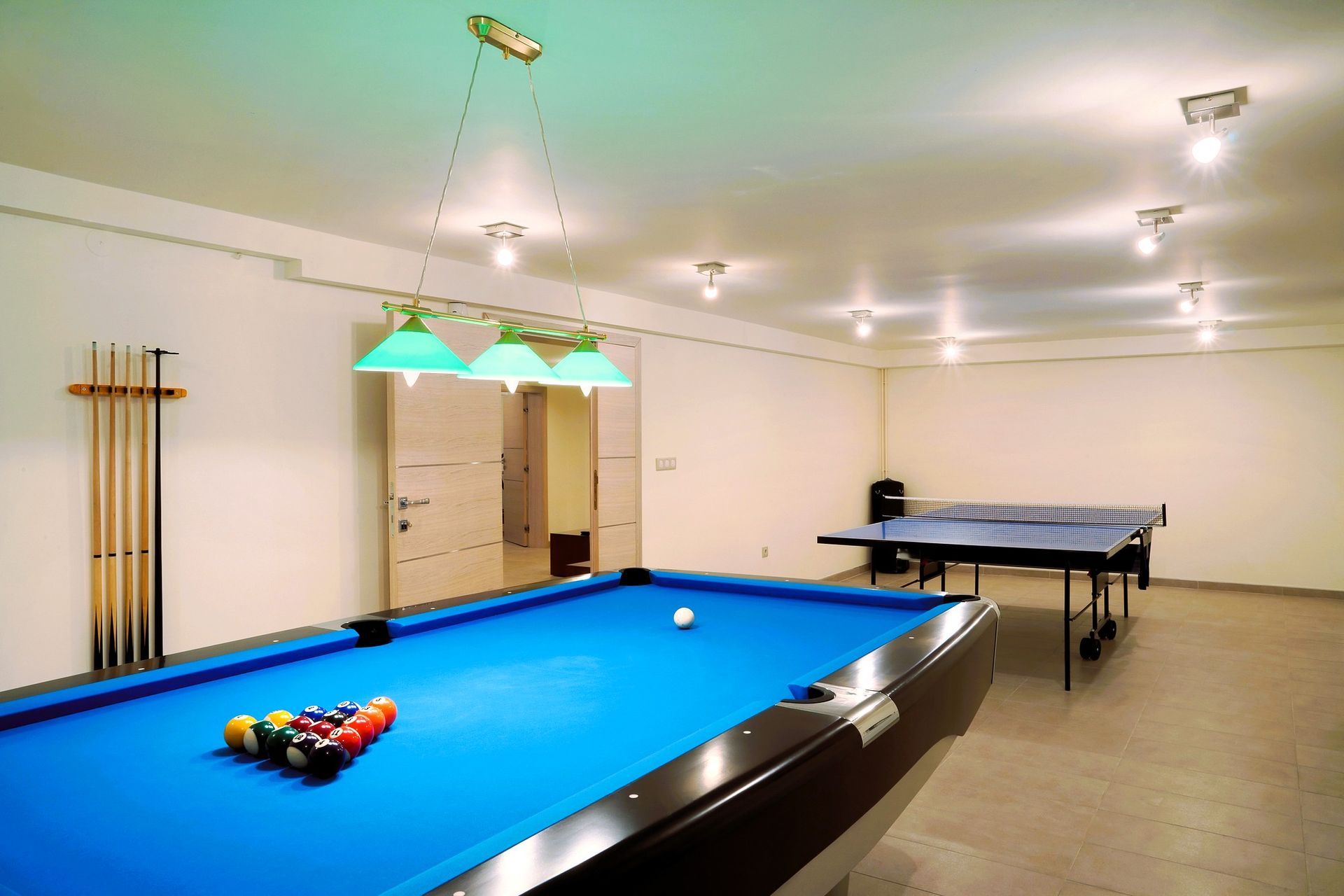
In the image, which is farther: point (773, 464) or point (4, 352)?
point (773, 464)

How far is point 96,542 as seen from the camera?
3.19 meters

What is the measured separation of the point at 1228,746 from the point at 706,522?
373cm

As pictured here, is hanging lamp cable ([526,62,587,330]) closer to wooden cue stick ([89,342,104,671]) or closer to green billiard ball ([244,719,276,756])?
green billiard ball ([244,719,276,756])

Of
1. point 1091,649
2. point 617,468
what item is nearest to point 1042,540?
point 1091,649

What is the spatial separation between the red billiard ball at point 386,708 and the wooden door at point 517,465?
867cm

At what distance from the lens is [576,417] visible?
1018 cm

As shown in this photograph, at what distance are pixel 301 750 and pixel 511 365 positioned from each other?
49.2 inches

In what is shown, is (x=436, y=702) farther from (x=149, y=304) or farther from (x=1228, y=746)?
(x=1228, y=746)

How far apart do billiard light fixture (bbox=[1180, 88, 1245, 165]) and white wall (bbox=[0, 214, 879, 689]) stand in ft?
11.3

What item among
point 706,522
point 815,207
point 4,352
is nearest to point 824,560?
point 706,522

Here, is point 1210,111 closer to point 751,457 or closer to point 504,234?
point 504,234

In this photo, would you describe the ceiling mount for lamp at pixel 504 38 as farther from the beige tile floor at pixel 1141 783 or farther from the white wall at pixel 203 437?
the beige tile floor at pixel 1141 783

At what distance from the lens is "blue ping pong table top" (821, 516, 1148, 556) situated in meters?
4.45

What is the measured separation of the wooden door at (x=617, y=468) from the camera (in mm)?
5496
